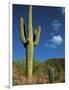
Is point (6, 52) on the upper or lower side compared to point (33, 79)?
upper

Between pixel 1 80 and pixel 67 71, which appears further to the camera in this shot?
pixel 67 71

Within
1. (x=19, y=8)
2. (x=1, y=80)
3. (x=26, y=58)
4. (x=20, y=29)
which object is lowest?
(x=1, y=80)

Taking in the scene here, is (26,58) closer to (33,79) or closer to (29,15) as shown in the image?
(33,79)

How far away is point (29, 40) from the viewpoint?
7.98ft

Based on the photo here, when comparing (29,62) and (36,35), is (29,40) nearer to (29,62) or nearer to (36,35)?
(36,35)

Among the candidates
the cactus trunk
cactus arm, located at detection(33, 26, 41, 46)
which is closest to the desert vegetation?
the cactus trunk

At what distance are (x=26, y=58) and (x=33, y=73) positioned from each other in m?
0.14

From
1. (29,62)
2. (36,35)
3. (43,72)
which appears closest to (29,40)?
(36,35)

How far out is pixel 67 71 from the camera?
8.26ft

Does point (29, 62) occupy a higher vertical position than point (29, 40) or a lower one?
lower

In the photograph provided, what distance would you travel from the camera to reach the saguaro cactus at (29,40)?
2412mm

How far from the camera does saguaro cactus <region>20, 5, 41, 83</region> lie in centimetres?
241

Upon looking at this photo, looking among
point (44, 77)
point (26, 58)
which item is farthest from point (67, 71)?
point (26, 58)

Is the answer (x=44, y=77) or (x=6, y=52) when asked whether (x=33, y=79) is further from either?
(x=6, y=52)
